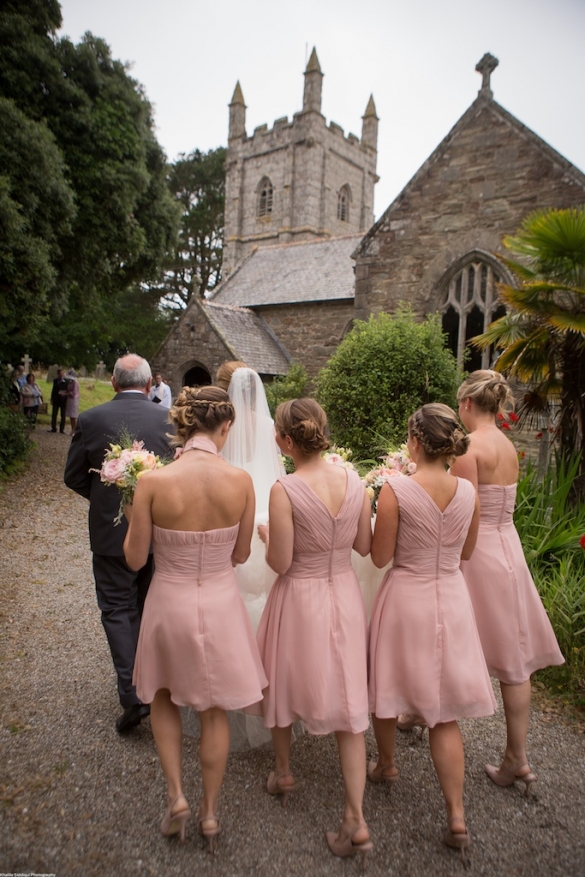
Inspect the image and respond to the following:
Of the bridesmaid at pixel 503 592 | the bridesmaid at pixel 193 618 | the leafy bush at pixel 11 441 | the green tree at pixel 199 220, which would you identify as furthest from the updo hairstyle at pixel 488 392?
the green tree at pixel 199 220

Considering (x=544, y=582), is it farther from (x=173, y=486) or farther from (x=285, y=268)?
(x=285, y=268)

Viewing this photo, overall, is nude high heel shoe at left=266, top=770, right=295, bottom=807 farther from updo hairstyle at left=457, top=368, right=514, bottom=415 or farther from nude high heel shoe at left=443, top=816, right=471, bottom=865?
updo hairstyle at left=457, top=368, right=514, bottom=415

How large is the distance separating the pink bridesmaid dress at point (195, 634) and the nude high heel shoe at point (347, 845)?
743 millimetres

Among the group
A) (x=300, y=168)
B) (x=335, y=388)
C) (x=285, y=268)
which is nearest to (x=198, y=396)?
(x=335, y=388)

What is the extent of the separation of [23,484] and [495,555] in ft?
32.1

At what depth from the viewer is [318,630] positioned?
287 cm

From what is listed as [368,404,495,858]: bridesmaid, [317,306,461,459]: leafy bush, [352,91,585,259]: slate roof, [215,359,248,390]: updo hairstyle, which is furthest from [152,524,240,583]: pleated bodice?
[352,91,585,259]: slate roof

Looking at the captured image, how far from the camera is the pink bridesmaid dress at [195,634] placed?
9.15 feet

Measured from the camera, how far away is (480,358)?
1466 cm

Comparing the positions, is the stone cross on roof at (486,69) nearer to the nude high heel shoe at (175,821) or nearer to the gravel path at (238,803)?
the gravel path at (238,803)

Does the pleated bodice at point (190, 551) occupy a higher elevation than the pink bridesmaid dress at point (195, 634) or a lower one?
higher

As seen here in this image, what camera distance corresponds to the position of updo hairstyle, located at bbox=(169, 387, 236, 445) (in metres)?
2.94

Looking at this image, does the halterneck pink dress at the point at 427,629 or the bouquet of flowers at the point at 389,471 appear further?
the bouquet of flowers at the point at 389,471

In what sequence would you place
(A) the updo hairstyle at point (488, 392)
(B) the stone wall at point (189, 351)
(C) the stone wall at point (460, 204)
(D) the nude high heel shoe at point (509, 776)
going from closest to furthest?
(D) the nude high heel shoe at point (509, 776) → (A) the updo hairstyle at point (488, 392) → (C) the stone wall at point (460, 204) → (B) the stone wall at point (189, 351)
